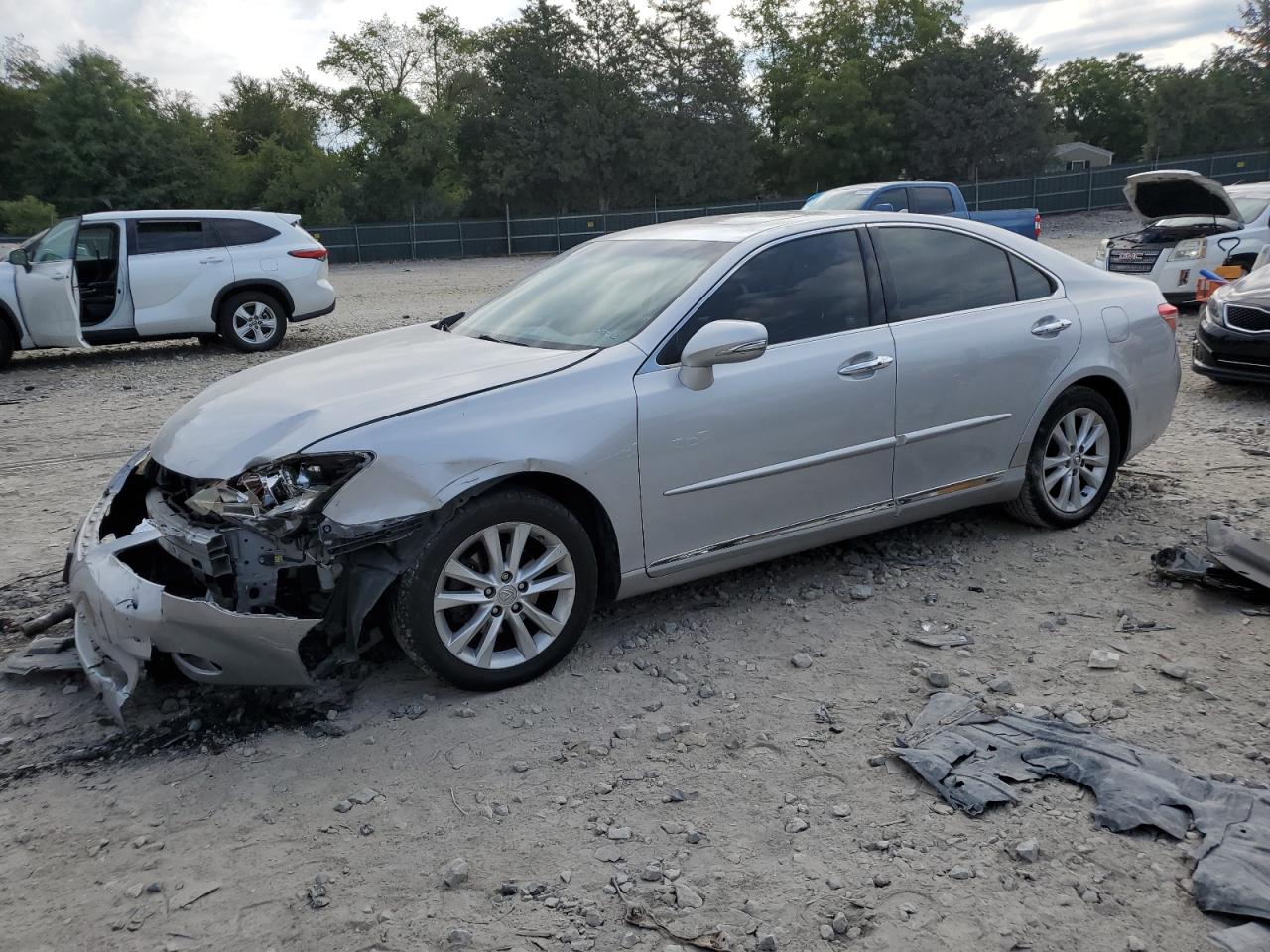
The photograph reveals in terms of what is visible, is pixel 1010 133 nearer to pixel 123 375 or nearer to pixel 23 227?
pixel 23 227

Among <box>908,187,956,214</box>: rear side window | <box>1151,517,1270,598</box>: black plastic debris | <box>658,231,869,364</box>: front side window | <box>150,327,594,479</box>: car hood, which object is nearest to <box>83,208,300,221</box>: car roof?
<box>150,327,594,479</box>: car hood

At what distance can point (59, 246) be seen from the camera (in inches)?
468

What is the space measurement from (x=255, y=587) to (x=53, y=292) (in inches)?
378

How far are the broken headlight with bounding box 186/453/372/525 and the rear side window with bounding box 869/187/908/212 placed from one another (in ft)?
45.7

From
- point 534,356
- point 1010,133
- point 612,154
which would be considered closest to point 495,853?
point 534,356

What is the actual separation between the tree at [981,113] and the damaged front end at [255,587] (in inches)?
2151

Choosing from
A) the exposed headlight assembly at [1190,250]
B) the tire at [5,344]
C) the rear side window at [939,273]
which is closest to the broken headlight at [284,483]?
the rear side window at [939,273]

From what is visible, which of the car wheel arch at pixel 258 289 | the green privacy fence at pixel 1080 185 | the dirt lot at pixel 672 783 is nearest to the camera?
Result: the dirt lot at pixel 672 783

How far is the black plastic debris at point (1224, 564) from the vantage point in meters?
4.69

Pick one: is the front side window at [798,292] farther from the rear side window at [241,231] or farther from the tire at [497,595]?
the rear side window at [241,231]

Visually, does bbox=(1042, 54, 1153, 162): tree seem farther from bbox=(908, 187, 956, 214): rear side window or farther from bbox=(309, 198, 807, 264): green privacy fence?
bbox=(908, 187, 956, 214): rear side window

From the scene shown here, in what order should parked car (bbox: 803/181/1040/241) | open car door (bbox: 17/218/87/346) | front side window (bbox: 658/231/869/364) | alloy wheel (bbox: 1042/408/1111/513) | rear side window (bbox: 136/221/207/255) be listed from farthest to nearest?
parked car (bbox: 803/181/1040/241)
rear side window (bbox: 136/221/207/255)
open car door (bbox: 17/218/87/346)
alloy wheel (bbox: 1042/408/1111/513)
front side window (bbox: 658/231/869/364)

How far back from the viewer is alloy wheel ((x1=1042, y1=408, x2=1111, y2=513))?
5465 millimetres

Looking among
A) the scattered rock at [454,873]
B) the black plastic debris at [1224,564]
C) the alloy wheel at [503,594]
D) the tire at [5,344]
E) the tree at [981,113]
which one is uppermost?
the tree at [981,113]
